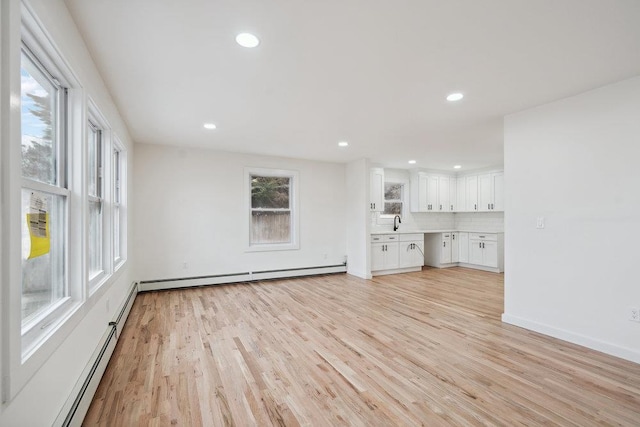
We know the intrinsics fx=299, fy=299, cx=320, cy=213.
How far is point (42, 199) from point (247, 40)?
61.0 inches

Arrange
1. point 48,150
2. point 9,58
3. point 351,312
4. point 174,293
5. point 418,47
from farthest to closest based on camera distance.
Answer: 1. point 174,293
2. point 351,312
3. point 418,47
4. point 48,150
5. point 9,58

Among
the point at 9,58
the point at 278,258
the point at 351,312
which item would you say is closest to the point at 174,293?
the point at 278,258

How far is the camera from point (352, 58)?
2299 mm

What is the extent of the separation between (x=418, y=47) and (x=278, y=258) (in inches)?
182

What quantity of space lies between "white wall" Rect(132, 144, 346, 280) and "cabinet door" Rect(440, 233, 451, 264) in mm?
3152

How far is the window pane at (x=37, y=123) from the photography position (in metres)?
1.49

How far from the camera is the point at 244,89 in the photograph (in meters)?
2.86

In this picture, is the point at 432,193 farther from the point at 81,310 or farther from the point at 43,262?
the point at 43,262

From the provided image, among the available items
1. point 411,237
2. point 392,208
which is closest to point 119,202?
point 411,237

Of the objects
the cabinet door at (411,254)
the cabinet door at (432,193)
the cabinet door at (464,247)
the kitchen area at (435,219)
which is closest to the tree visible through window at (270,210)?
the kitchen area at (435,219)

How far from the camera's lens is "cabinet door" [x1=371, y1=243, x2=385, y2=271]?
20.6ft

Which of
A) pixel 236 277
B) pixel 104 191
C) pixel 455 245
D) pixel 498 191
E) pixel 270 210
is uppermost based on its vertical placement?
pixel 498 191

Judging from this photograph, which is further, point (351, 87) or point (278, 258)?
point (278, 258)

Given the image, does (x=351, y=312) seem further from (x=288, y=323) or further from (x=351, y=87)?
(x=351, y=87)
